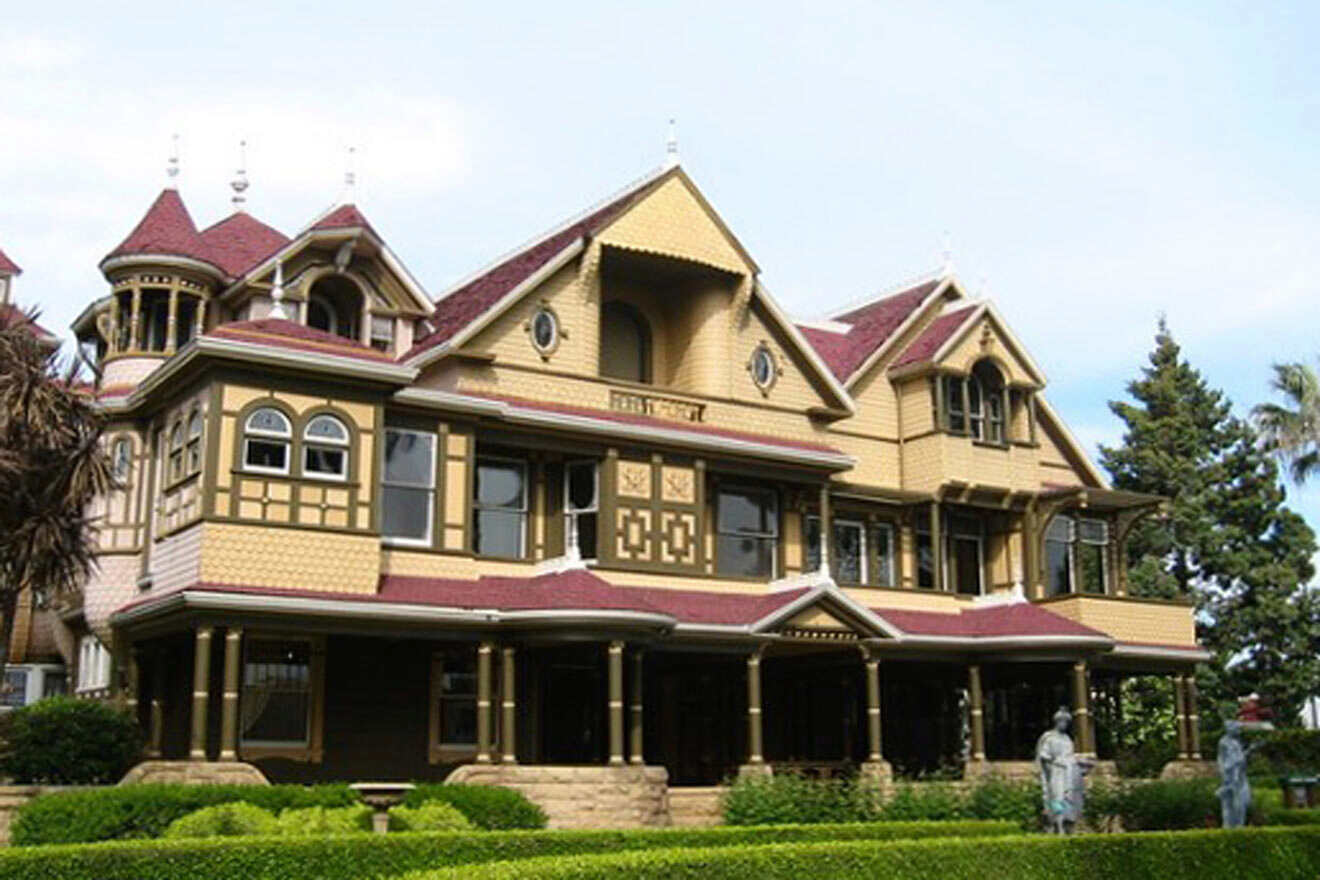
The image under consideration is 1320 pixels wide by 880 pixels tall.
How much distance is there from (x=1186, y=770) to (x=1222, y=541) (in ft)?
43.1

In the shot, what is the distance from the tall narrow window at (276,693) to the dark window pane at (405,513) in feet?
8.44

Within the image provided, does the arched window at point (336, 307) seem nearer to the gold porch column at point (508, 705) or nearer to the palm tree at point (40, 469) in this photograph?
the palm tree at point (40, 469)

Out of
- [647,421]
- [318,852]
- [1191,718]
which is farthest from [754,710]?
[1191,718]

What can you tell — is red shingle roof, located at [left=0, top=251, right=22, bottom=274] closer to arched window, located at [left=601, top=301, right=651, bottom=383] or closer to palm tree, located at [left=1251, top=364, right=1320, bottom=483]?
arched window, located at [left=601, top=301, right=651, bottom=383]

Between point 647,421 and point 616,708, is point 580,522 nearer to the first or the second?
point 647,421

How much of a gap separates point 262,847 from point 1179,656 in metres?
25.7

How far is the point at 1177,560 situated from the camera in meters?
48.0

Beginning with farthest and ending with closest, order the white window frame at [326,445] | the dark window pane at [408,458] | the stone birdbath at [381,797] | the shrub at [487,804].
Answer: the dark window pane at [408,458]
the white window frame at [326,445]
the stone birdbath at [381,797]
the shrub at [487,804]

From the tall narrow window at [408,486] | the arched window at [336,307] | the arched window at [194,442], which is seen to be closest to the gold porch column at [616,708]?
the tall narrow window at [408,486]

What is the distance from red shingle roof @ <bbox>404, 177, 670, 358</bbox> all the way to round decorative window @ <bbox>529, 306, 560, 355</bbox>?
2.66ft

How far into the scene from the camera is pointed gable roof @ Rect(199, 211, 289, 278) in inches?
1280

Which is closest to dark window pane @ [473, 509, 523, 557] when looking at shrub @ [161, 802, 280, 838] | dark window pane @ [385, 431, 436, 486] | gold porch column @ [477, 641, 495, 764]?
dark window pane @ [385, 431, 436, 486]

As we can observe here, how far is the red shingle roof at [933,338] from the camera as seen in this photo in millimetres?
37125

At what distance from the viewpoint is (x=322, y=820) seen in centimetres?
2120
